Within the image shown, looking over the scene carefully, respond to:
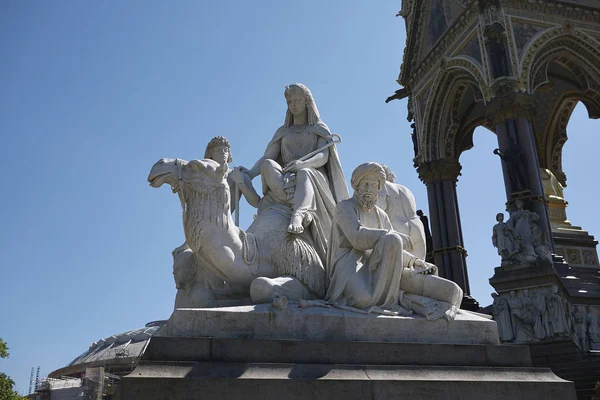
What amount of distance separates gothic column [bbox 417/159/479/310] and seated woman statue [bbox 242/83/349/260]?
17.0 metres

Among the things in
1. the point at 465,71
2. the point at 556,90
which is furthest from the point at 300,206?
the point at 556,90

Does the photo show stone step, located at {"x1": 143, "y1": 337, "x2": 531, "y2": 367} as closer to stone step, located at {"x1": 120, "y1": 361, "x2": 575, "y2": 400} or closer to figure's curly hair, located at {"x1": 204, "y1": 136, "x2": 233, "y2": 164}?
stone step, located at {"x1": 120, "y1": 361, "x2": 575, "y2": 400}

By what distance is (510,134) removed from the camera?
800 inches

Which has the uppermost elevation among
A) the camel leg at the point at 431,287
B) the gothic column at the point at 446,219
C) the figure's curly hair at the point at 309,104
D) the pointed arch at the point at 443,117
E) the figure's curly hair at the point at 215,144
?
the pointed arch at the point at 443,117

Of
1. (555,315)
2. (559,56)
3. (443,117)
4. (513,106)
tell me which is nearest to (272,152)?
(555,315)

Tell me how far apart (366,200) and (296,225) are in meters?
0.65

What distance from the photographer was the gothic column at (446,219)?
2319 cm

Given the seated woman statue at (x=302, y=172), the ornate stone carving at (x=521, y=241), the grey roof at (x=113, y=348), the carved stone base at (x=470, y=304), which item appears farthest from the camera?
the grey roof at (x=113, y=348)

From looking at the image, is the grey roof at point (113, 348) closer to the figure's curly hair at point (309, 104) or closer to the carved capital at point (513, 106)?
the carved capital at point (513, 106)

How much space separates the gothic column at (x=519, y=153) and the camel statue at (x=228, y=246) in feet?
49.7

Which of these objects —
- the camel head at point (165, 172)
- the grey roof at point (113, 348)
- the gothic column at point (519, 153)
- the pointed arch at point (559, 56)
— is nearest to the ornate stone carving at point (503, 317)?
the gothic column at point (519, 153)

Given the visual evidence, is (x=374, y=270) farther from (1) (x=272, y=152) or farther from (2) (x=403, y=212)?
(1) (x=272, y=152)

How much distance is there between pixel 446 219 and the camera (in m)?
24.4

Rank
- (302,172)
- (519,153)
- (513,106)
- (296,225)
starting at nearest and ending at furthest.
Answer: (296,225) → (302,172) → (519,153) → (513,106)
